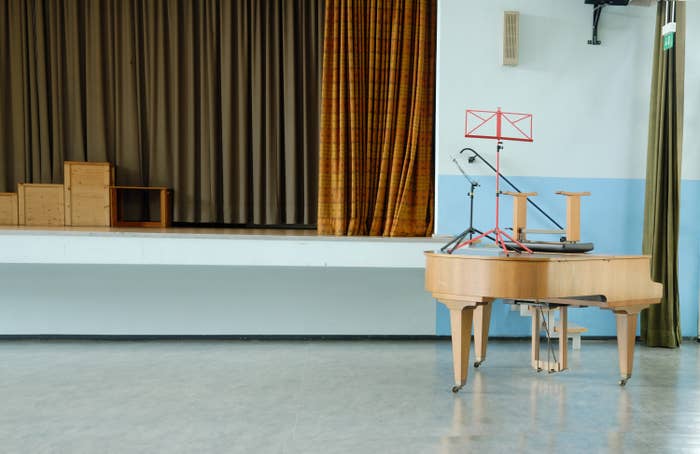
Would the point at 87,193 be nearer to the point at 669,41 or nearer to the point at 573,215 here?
the point at 573,215

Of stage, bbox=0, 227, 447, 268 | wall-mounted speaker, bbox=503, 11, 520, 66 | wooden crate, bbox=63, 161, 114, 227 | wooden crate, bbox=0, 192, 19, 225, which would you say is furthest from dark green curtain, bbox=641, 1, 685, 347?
wooden crate, bbox=0, 192, 19, 225

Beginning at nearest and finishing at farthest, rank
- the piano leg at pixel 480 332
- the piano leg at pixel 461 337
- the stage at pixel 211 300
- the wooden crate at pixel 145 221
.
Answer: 1. the piano leg at pixel 461 337
2. the piano leg at pixel 480 332
3. the stage at pixel 211 300
4. the wooden crate at pixel 145 221

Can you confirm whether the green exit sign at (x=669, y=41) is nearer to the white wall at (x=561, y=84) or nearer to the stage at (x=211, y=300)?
the white wall at (x=561, y=84)

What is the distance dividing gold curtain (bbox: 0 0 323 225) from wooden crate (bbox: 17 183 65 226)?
28cm

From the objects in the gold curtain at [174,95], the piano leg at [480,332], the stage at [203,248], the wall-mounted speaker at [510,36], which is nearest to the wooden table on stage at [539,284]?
the piano leg at [480,332]

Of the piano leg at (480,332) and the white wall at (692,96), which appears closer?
the piano leg at (480,332)

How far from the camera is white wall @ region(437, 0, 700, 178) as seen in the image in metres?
4.20

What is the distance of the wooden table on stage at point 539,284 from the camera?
2.62 m

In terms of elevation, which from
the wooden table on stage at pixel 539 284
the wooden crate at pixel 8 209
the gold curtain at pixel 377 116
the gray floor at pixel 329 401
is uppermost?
the gold curtain at pixel 377 116

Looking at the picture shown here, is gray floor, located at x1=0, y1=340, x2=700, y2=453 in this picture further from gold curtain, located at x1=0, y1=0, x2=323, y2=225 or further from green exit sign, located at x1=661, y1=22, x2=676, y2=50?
green exit sign, located at x1=661, y1=22, x2=676, y2=50

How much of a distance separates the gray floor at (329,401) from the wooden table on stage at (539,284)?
0.31 m

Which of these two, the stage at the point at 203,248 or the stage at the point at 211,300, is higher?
the stage at the point at 203,248

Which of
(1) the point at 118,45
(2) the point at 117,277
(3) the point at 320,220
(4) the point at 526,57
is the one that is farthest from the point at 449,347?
(1) the point at 118,45

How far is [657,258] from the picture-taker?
4152 millimetres
